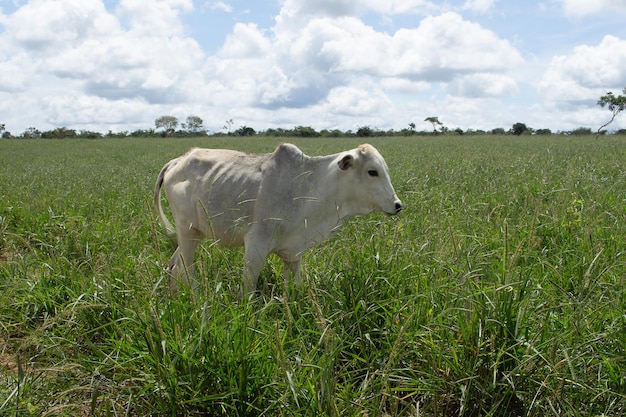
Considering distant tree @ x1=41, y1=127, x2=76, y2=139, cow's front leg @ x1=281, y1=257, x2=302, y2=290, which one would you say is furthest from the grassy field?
distant tree @ x1=41, y1=127, x2=76, y2=139

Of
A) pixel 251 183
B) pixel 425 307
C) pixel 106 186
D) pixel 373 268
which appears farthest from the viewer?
pixel 106 186

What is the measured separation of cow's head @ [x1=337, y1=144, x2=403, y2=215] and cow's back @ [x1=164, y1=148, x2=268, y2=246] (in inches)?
32.0

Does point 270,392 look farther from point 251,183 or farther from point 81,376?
point 251,183

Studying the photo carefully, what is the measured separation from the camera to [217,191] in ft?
15.4

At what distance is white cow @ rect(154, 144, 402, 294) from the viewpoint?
14.1ft

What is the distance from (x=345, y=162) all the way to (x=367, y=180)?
0.25 m

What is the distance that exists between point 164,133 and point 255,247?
215 feet

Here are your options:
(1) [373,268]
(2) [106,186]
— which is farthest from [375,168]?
(2) [106,186]

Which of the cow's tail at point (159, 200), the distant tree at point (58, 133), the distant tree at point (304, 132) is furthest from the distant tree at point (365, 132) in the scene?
the cow's tail at point (159, 200)

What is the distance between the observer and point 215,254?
4.64 m

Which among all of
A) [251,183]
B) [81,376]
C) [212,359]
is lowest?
[81,376]

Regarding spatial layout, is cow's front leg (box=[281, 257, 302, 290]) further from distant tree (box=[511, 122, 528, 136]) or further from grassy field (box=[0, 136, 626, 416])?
distant tree (box=[511, 122, 528, 136])

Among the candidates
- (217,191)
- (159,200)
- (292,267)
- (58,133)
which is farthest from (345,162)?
(58,133)

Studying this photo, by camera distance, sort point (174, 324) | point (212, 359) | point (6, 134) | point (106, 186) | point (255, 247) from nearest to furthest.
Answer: point (212, 359), point (174, 324), point (255, 247), point (106, 186), point (6, 134)
